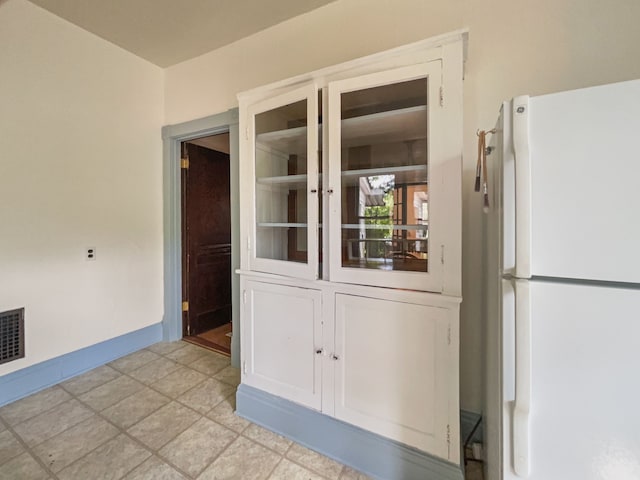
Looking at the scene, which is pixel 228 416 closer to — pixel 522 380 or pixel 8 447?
pixel 8 447

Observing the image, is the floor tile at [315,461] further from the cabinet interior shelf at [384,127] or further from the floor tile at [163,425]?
the cabinet interior shelf at [384,127]

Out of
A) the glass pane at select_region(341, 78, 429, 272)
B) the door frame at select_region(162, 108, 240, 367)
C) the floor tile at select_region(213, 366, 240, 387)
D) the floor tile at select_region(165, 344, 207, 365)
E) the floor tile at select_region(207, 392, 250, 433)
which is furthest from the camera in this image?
the door frame at select_region(162, 108, 240, 367)

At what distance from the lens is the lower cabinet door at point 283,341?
148cm

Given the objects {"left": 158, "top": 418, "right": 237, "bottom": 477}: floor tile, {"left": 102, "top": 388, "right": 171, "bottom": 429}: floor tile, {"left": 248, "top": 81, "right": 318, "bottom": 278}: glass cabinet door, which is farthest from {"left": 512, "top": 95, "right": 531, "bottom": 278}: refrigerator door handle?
{"left": 102, "top": 388, "right": 171, "bottom": 429}: floor tile

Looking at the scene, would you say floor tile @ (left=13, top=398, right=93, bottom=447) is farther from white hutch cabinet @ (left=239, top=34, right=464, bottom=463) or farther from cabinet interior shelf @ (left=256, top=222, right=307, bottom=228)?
cabinet interior shelf @ (left=256, top=222, right=307, bottom=228)

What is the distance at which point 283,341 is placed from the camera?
5.19ft

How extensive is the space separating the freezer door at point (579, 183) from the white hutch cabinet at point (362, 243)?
36cm

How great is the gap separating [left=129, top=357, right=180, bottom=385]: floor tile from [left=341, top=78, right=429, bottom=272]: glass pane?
1.93 meters

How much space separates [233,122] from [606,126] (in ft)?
7.39

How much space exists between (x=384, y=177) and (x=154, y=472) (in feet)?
6.18

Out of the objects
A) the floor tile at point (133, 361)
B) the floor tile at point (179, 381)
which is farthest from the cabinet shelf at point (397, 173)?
the floor tile at point (133, 361)

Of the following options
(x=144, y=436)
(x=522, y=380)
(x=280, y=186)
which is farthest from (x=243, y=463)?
(x=280, y=186)

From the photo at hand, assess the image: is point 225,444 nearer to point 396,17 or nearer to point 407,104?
point 407,104

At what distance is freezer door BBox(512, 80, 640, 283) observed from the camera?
71 cm
